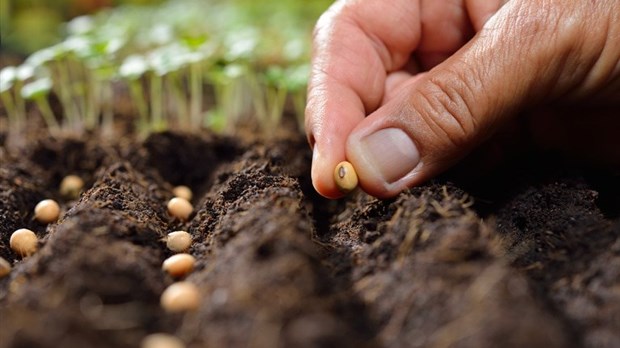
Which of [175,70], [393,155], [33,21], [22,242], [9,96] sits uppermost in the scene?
[33,21]

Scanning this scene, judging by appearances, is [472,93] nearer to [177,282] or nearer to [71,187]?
[177,282]

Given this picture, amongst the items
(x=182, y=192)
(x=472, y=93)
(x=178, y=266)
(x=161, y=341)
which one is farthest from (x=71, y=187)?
(x=472, y=93)

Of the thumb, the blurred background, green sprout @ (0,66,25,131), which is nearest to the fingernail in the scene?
the thumb

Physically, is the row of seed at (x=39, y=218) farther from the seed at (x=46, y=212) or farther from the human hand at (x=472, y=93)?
the human hand at (x=472, y=93)

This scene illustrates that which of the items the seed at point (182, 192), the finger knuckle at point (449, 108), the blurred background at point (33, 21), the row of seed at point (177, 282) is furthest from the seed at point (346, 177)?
the blurred background at point (33, 21)

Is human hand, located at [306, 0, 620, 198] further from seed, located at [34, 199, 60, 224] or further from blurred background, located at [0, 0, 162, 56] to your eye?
blurred background, located at [0, 0, 162, 56]

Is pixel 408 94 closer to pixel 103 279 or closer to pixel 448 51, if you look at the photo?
pixel 448 51

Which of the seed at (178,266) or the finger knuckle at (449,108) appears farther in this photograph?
the finger knuckle at (449,108)
